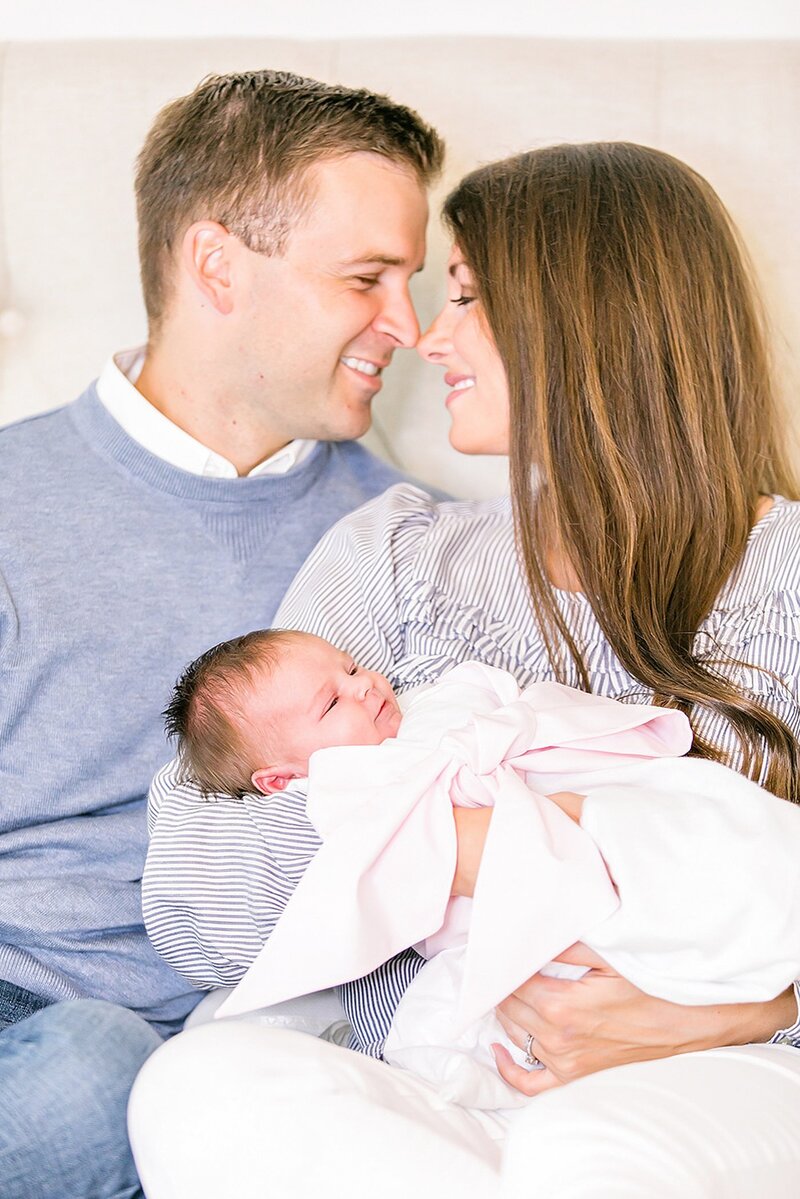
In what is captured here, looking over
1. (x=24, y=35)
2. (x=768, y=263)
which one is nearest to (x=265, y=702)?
(x=768, y=263)

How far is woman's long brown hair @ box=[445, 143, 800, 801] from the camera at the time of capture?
1.47m

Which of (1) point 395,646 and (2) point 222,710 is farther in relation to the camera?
(1) point 395,646

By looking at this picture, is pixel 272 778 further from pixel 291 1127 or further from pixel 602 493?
pixel 602 493

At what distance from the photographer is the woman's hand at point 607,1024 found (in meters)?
1.11

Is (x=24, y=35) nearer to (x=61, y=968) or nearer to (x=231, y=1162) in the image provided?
(x=61, y=968)

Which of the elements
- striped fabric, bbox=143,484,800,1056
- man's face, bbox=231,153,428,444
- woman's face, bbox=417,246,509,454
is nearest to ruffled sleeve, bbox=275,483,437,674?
striped fabric, bbox=143,484,800,1056

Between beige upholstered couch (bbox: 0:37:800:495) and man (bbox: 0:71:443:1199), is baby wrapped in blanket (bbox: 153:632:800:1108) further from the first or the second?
beige upholstered couch (bbox: 0:37:800:495)

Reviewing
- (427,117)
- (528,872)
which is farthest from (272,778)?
(427,117)

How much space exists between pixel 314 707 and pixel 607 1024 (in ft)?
1.38

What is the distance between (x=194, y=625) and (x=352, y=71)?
3.04ft

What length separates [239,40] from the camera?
1.95 meters

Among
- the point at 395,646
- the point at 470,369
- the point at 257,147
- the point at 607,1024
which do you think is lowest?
the point at 607,1024

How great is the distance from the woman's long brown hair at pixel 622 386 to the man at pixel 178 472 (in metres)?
0.27

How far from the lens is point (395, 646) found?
1520mm
